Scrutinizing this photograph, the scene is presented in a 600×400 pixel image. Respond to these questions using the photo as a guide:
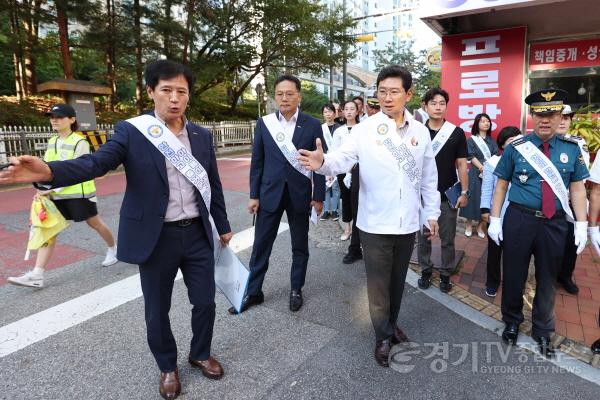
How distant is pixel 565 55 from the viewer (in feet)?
20.4

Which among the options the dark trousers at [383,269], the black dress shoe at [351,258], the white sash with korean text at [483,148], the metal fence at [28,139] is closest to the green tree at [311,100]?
the metal fence at [28,139]

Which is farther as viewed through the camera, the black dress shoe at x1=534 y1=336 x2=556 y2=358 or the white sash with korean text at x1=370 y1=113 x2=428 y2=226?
the black dress shoe at x1=534 y1=336 x2=556 y2=358

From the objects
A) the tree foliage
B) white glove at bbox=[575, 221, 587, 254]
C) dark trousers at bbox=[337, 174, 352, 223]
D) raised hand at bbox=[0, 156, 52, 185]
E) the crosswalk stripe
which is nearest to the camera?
raised hand at bbox=[0, 156, 52, 185]

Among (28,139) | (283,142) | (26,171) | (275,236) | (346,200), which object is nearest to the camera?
(26,171)

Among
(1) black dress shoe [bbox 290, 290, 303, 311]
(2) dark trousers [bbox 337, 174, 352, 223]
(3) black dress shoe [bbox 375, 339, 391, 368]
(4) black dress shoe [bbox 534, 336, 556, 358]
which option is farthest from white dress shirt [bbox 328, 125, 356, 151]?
(4) black dress shoe [bbox 534, 336, 556, 358]

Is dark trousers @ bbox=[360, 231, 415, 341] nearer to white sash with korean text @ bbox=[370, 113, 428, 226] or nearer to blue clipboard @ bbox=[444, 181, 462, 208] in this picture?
white sash with korean text @ bbox=[370, 113, 428, 226]

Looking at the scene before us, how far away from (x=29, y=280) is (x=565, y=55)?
7887 mm

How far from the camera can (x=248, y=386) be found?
8.08 feet

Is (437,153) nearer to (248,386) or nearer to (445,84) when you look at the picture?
(248,386)

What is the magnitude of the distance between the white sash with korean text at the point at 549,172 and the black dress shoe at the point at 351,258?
7.84 ft

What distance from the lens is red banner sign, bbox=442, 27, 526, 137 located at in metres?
5.86

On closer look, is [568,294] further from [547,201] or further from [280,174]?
[280,174]

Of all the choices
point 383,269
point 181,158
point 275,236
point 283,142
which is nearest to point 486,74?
point 283,142

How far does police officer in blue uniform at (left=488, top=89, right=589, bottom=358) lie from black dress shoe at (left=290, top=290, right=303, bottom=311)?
5.43ft
